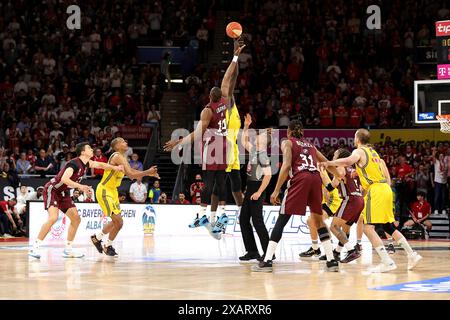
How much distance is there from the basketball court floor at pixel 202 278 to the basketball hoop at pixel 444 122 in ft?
11.6

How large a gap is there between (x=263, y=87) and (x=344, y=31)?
418 cm

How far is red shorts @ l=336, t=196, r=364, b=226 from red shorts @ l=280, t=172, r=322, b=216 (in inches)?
83.7

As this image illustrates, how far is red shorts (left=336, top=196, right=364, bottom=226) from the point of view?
13.7 metres

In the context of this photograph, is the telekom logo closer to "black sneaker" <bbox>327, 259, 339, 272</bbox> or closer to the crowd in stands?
the crowd in stands

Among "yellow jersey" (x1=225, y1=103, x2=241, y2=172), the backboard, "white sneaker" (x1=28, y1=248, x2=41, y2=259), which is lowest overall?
"white sneaker" (x1=28, y1=248, x2=41, y2=259)

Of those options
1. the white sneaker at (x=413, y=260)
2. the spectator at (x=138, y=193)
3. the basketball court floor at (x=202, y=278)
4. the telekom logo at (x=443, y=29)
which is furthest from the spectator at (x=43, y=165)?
the white sneaker at (x=413, y=260)

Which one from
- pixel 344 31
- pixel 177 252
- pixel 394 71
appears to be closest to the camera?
pixel 177 252

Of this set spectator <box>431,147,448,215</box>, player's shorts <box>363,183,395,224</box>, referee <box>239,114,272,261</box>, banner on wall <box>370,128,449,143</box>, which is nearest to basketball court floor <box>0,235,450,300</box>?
referee <box>239,114,272,261</box>

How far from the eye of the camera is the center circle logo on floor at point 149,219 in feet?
73.5

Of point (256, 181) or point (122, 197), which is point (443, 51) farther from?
point (122, 197)

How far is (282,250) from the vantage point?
16.2m
